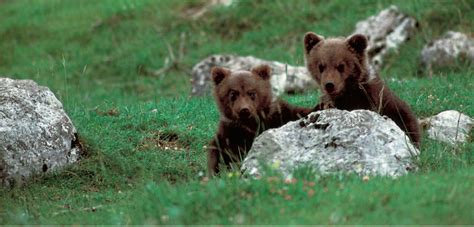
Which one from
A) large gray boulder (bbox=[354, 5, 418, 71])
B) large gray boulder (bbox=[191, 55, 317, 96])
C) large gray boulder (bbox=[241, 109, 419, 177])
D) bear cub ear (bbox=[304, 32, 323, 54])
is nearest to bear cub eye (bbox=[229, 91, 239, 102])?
large gray boulder (bbox=[241, 109, 419, 177])

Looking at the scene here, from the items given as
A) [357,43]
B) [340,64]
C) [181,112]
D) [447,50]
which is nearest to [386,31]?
[447,50]

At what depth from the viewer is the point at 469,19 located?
14398mm

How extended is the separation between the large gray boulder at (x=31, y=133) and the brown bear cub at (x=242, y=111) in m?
1.53

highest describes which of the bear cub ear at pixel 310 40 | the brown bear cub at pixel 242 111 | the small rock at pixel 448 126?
the bear cub ear at pixel 310 40

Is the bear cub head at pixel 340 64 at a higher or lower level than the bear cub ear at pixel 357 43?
lower

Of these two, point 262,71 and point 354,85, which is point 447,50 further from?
point 262,71

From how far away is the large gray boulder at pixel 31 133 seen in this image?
789 cm

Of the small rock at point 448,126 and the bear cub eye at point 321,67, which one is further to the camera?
the bear cub eye at point 321,67

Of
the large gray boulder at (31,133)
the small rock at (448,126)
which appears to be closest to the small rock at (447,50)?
the small rock at (448,126)

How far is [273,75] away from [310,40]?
3.65 m

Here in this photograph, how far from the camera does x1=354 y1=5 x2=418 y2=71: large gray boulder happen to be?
47.0 ft

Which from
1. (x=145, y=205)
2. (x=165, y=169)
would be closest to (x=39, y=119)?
(x=165, y=169)

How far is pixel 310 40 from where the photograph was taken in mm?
8812

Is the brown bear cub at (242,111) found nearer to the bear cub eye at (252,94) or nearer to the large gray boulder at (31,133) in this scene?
the bear cub eye at (252,94)
